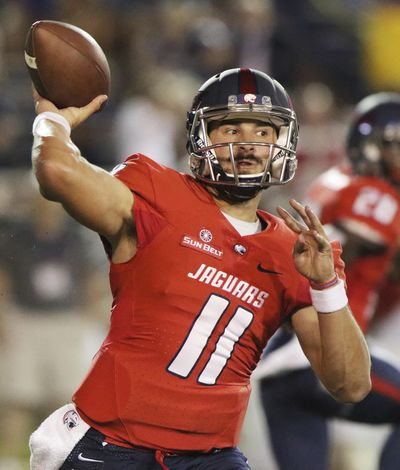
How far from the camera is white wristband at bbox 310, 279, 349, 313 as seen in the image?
2.72 metres

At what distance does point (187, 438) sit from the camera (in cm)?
274

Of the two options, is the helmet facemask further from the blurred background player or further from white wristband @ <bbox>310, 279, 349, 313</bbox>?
the blurred background player

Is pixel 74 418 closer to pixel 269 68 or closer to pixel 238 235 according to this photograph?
pixel 238 235

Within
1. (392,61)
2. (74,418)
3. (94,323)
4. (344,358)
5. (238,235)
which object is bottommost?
(94,323)

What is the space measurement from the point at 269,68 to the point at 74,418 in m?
6.11

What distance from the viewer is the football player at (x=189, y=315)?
2699 millimetres

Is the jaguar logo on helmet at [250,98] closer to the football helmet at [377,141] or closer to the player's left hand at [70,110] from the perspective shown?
the player's left hand at [70,110]

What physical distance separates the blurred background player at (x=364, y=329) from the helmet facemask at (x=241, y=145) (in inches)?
42.5

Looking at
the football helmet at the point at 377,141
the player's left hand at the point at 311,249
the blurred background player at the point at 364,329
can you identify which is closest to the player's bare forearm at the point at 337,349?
the player's left hand at the point at 311,249

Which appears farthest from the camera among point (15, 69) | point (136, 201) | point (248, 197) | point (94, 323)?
point (15, 69)

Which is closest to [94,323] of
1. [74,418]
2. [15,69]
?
[15,69]

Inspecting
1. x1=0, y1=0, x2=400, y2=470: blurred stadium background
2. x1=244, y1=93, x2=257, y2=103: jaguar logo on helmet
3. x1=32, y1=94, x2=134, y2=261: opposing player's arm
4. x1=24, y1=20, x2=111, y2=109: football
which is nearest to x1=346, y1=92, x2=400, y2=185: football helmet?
x1=0, y1=0, x2=400, y2=470: blurred stadium background

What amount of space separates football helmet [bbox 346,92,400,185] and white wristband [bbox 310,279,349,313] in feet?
5.04

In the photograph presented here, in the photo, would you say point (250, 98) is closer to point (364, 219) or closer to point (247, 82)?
point (247, 82)
